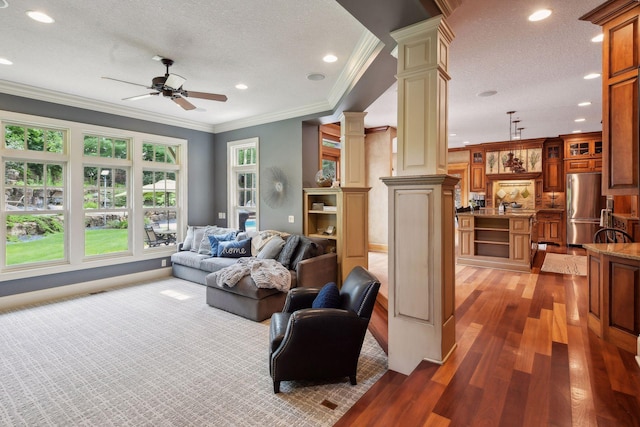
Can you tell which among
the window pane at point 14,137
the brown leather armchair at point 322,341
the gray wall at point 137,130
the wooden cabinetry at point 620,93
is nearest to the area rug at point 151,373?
the brown leather armchair at point 322,341

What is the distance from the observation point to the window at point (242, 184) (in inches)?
247

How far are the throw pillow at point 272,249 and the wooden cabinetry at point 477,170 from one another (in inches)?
283

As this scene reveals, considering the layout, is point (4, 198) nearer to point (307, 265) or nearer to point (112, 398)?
point (112, 398)

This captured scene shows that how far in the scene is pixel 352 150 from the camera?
4.89 meters

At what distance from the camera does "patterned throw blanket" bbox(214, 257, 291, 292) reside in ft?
12.4

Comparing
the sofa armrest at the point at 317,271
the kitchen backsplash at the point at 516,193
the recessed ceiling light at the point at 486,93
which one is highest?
the recessed ceiling light at the point at 486,93

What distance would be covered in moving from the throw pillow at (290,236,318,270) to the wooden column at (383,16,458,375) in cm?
200

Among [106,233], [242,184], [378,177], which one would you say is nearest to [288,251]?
[242,184]

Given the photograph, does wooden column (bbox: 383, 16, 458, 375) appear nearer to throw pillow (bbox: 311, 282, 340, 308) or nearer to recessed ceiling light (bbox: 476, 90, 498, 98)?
throw pillow (bbox: 311, 282, 340, 308)

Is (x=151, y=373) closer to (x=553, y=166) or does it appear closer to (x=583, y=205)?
(x=583, y=205)

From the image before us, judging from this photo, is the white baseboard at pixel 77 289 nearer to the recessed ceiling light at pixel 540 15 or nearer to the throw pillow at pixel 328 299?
the throw pillow at pixel 328 299

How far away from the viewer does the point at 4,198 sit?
4.34 meters

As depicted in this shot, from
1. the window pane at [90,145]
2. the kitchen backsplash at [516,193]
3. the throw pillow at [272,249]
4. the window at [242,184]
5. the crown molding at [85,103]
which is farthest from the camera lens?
the kitchen backsplash at [516,193]

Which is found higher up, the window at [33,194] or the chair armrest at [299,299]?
the window at [33,194]
